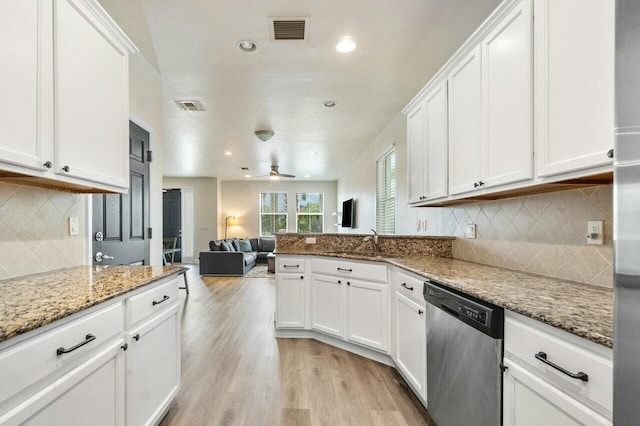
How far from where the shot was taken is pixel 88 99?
5.29 ft

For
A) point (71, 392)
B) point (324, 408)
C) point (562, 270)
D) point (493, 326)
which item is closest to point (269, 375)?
point (324, 408)

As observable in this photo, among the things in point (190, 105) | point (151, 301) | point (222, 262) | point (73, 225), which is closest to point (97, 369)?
point (151, 301)

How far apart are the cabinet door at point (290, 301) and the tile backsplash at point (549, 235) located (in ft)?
5.67

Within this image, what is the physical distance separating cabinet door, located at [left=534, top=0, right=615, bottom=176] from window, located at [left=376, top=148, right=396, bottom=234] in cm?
308

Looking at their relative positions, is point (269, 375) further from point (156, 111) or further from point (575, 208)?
point (156, 111)

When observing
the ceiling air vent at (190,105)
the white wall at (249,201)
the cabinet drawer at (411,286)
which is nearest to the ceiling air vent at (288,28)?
the ceiling air vent at (190,105)

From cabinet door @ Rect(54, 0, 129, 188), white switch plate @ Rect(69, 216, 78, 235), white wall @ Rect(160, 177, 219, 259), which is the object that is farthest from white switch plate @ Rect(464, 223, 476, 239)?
white wall @ Rect(160, 177, 219, 259)

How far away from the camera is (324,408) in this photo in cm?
201

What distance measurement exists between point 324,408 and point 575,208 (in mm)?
1893

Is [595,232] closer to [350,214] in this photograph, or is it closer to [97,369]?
[97,369]

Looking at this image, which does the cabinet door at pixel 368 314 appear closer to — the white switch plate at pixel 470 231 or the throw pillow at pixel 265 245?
the white switch plate at pixel 470 231

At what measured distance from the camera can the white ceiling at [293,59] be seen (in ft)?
7.07

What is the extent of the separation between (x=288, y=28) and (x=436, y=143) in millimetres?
1468

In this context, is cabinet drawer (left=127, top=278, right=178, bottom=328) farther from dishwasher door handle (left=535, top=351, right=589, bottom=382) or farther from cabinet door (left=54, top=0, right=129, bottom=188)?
dishwasher door handle (left=535, top=351, right=589, bottom=382)
